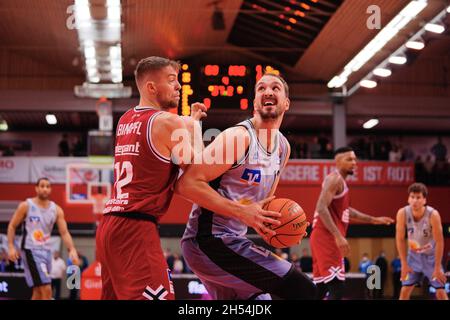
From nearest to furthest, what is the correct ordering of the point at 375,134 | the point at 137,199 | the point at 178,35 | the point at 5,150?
the point at 137,199 → the point at 178,35 → the point at 5,150 → the point at 375,134

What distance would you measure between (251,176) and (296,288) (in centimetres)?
79

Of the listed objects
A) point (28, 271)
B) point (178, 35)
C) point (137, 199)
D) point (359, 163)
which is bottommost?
point (28, 271)

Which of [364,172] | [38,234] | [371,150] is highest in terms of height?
[371,150]

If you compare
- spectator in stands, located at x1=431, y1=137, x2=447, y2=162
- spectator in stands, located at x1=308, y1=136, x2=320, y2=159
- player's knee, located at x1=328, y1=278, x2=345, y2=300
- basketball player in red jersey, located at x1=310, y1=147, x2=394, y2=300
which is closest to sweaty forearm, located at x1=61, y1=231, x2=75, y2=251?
basketball player in red jersey, located at x1=310, y1=147, x2=394, y2=300

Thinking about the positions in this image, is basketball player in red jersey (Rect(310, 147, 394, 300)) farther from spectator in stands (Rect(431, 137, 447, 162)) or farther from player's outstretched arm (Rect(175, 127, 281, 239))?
spectator in stands (Rect(431, 137, 447, 162))

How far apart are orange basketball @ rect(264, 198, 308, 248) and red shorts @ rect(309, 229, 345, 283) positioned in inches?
142

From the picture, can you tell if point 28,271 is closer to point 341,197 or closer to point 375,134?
point 341,197

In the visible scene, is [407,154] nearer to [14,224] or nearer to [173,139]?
[14,224]

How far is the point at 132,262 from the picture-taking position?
406 cm

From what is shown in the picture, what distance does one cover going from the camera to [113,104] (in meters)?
19.1

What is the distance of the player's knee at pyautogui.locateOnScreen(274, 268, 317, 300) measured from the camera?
428 cm

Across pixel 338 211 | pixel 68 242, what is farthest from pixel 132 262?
pixel 68 242
